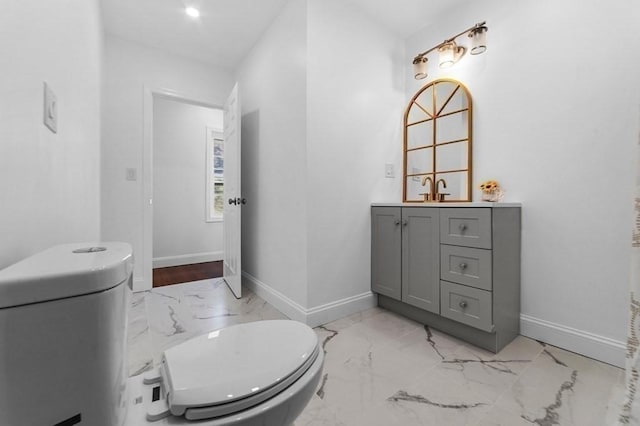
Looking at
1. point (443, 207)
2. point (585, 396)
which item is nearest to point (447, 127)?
point (443, 207)

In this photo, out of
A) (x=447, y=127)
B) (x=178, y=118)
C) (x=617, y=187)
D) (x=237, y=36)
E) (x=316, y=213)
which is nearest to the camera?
(x=617, y=187)

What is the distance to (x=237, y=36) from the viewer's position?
8.21 ft

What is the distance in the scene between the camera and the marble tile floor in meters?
1.08

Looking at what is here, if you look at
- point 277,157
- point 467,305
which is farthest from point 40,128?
point 467,305

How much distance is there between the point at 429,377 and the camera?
131 cm

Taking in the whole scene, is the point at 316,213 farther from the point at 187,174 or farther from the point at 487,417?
the point at 187,174

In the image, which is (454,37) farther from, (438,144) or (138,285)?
(138,285)

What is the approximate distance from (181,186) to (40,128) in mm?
3330

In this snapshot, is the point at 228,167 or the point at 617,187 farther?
the point at 228,167

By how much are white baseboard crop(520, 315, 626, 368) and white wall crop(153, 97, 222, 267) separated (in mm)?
3798

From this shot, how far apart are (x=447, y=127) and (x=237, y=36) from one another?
2.01 metres

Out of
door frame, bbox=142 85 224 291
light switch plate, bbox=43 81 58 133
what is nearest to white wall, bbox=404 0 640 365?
light switch plate, bbox=43 81 58 133

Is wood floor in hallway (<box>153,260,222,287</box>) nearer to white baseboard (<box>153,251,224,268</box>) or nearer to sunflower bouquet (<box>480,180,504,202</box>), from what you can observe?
white baseboard (<box>153,251,224,268</box>)

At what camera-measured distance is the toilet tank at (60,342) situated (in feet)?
1.32
